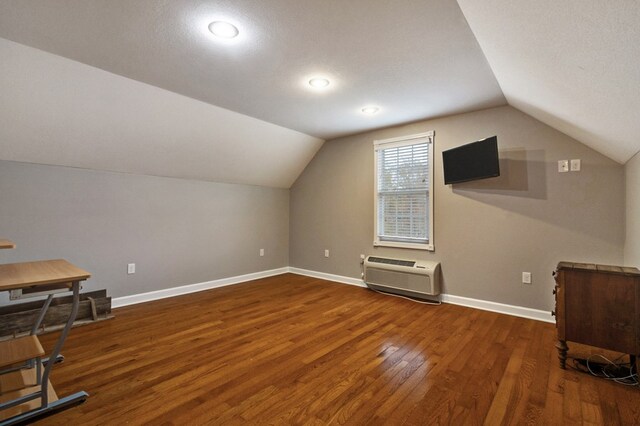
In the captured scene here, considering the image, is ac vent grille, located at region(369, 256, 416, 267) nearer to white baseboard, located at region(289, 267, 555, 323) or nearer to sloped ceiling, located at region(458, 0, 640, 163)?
white baseboard, located at region(289, 267, 555, 323)

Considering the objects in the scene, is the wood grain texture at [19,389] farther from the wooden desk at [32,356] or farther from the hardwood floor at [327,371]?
the hardwood floor at [327,371]

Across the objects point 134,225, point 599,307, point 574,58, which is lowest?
point 599,307

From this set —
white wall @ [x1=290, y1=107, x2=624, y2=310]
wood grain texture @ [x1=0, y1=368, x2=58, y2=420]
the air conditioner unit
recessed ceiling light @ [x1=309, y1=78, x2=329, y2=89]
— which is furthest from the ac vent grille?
wood grain texture @ [x1=0, y1=368, x2=58, y2=420]

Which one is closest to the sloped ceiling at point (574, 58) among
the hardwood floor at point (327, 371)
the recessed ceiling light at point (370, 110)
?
the recessed ceiling light at point (370, 110)

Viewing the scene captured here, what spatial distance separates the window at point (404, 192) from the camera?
391 cm

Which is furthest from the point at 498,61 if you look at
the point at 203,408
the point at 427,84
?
the point at 203,408

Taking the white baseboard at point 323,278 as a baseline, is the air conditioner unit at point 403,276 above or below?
above

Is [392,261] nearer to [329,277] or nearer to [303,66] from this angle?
[329,277]

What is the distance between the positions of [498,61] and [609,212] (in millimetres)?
1853

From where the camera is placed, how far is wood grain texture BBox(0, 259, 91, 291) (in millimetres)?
1411

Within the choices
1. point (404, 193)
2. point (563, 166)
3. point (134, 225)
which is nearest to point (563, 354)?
point (563, 166)

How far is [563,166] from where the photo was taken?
2969mm

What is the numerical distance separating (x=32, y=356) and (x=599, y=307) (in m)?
3.59

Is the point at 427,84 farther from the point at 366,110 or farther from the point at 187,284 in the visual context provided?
the point at 187,284
